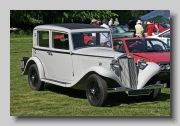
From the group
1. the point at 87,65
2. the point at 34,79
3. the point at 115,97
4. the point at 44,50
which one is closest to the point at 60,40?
the point at 44,50

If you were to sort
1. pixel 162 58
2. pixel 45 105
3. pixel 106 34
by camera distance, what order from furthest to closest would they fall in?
1. pixel 162 58
2. pixel 106 34
3. pixel 45 105

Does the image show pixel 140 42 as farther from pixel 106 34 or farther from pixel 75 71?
pixel 75 71

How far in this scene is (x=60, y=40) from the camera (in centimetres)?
1134

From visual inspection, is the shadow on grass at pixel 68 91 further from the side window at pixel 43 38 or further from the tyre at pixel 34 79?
the side window at pixel 43 38

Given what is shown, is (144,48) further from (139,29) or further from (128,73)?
(139,29)

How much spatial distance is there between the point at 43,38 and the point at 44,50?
358 millimetres

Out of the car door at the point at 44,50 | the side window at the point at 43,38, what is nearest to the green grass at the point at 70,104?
the car door at the point at 44,50

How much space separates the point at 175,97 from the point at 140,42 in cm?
405

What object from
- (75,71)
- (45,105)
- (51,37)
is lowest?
(45,105)

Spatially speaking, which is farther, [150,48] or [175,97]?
[150,48]

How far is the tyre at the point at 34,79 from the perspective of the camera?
11859 mm

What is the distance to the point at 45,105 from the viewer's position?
10.5 m

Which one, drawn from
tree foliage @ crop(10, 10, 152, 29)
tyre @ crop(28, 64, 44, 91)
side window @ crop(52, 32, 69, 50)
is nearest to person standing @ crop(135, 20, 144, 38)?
tree foliage @ crop(10, 10, 152, 29)

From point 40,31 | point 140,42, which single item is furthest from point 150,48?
point 40,31
